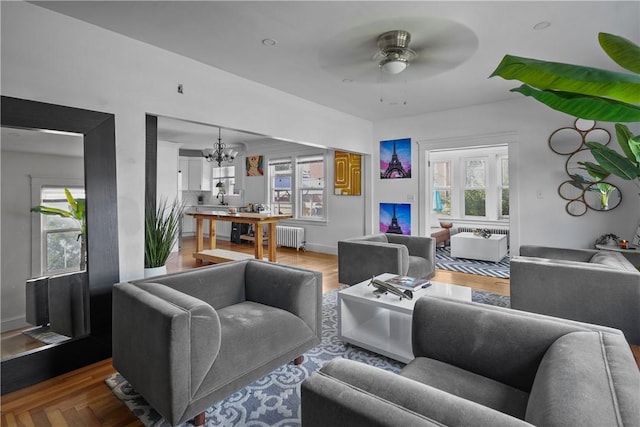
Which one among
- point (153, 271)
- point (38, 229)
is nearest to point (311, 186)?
point (153, 271)

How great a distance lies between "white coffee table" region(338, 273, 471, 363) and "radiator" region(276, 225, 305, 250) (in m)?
4.12

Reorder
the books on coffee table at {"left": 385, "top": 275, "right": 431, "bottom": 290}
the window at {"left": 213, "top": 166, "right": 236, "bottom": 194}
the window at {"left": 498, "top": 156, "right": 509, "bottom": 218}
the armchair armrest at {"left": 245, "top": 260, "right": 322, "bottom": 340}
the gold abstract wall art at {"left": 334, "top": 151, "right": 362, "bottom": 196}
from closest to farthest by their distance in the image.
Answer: the armchair armrest at {"left": 245, "top": 260, "right": 322, "bottom": 340} → the books on coffee table at {"left": 385, "top": 275, "right": 431, "bottom": 290} → the gold abstract wall art at {"left": 334, "top": 151, "right": 362, "bottom": 196} → the window at {"left": 498, "top": 156, "right": 509, "bottom": 218} → the window at {"left": 213, "top": 166, "right": 236, "bottom": 194}

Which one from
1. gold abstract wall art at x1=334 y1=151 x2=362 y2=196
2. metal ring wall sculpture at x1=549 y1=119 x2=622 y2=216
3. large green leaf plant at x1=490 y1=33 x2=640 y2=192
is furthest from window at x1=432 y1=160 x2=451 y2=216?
large green leaf plant at x1=490 y1=33 x2=640 y2=192

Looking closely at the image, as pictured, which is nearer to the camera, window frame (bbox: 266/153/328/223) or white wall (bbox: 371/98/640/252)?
white wall (bbox: 371/98/640/252)

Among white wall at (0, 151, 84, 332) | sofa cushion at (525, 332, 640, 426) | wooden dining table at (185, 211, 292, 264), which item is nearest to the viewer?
sofa cushion at (525, 332, 640, 426)

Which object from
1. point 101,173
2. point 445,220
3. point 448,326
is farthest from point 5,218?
point 445,220

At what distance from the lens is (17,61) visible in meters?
2.09

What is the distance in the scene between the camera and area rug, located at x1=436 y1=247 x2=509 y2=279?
492 cm

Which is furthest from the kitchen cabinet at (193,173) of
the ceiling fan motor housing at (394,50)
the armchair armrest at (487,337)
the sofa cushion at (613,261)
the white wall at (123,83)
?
the sofa cushion at (613,261)

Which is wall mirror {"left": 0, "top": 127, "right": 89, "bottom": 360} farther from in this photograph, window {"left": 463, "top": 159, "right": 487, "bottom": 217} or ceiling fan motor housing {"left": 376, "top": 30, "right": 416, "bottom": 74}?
window {"left": 463, "top": 159, "right": 487, "bottom": 217}

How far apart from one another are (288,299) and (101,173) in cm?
171

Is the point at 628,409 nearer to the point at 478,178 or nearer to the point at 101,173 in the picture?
the point at 101,173

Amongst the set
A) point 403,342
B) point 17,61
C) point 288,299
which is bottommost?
point 403,342

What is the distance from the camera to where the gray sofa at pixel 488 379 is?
0.79m
